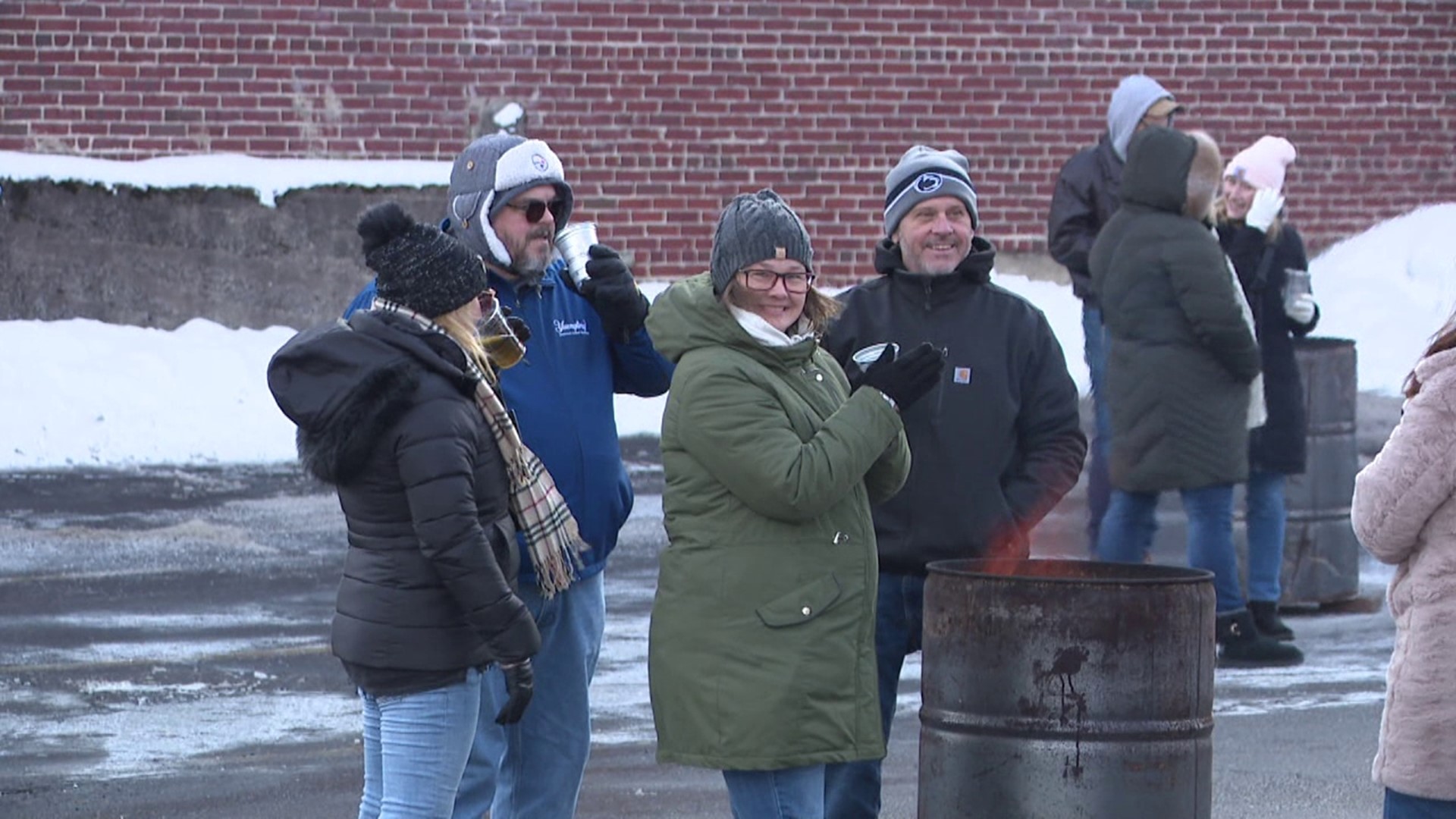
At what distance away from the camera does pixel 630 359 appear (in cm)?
572

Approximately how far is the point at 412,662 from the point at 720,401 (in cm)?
→ 84

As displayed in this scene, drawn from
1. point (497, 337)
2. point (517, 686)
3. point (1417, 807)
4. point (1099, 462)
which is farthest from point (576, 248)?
point (1099, 462)

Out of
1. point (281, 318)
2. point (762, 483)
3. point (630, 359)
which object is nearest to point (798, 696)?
point (762, 483)

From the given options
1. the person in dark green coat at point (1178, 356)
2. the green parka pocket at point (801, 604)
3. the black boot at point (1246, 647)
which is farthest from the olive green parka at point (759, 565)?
the black boot at point (1246, 647)

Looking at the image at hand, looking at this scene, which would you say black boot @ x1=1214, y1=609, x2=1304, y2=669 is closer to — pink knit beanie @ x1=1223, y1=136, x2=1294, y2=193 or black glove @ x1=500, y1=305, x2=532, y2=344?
pink knit beanie @ x1=1223, y1=136, x2=1294, y2=193

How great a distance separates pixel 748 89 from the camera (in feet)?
54.7

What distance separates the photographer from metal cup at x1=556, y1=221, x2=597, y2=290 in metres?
5.61

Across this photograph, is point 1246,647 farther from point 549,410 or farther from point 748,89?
point 748,89

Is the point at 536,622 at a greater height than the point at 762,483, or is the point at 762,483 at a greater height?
the point at 762,483

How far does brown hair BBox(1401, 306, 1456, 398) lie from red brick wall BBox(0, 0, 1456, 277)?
11.8 meters

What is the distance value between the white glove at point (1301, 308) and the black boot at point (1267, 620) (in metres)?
1.14

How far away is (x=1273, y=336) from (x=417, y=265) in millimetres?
5396

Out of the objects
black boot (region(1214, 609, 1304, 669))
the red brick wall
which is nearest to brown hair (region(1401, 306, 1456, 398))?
black boot (region(1214, 609, 1304, 669))

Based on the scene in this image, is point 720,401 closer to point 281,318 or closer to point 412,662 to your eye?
point 412,662
